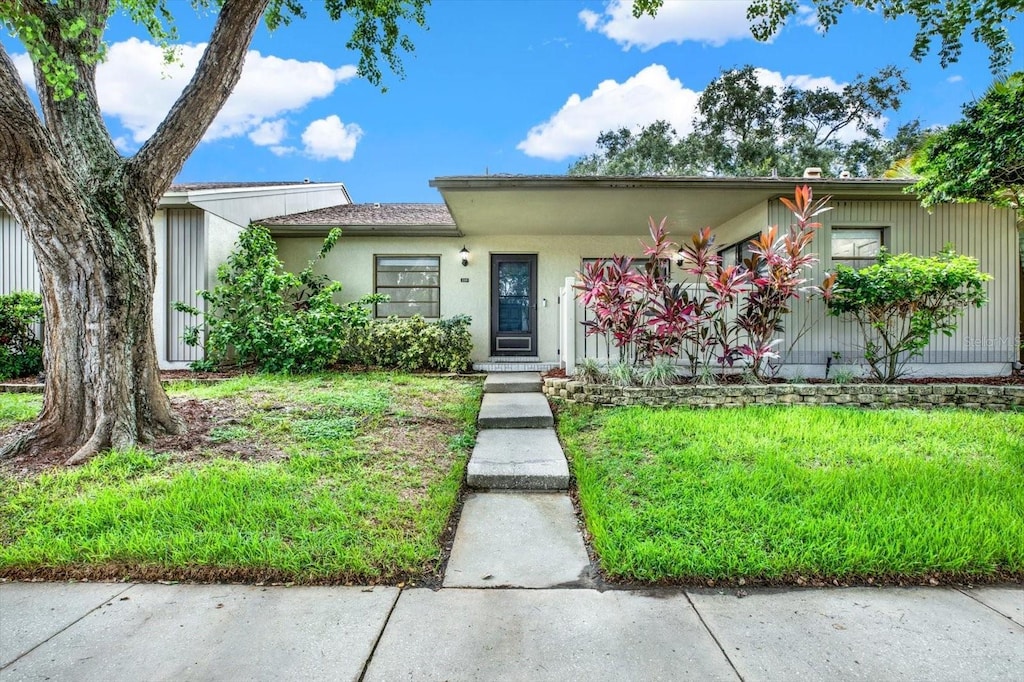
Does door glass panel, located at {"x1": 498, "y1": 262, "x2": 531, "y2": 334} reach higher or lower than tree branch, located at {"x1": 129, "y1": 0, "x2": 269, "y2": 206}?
lower

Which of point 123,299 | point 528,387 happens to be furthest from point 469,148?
point 123,299

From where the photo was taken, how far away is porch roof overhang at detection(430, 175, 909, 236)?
618cm

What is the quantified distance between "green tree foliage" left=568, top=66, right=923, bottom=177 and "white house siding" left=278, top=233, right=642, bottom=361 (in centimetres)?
1170

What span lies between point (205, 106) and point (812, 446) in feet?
19.9

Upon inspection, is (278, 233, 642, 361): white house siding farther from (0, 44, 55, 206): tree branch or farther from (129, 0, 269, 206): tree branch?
(0, 44, 55, 206): tree branch

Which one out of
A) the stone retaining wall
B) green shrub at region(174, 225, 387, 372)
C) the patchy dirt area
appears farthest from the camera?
green shrub at region(174, 225, 387, 372)

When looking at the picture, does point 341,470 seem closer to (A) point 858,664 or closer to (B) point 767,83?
(A) point 858,664

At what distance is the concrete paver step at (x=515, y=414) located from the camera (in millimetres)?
4820

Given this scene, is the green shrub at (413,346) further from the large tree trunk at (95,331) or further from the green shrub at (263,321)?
the large tree trunk at (95,331)

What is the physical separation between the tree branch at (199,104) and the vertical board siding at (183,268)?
4036 mm

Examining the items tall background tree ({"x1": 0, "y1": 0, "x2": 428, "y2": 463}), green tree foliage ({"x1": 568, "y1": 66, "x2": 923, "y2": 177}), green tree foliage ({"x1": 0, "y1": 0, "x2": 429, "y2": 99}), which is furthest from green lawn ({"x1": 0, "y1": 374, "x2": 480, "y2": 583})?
green tree foliage ({"x1": 568, "y1": 66, "x2": 923, "y2": 177})

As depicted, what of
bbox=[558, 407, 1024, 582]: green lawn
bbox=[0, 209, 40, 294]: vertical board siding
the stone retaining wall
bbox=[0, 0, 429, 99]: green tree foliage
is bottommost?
bbox=[558, 407, 1024, 582]: green lawn

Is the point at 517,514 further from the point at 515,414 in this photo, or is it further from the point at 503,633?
the point at 515,414

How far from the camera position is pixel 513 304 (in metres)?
9.20
